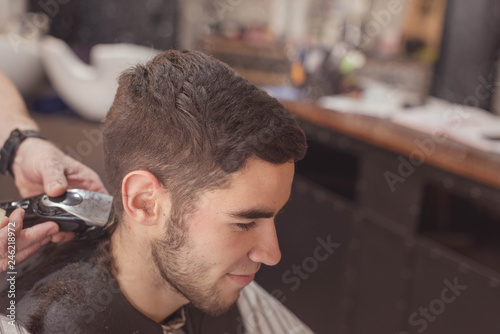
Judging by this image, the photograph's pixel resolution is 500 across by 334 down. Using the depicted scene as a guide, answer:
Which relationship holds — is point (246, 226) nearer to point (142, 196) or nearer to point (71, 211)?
point (142, 196)

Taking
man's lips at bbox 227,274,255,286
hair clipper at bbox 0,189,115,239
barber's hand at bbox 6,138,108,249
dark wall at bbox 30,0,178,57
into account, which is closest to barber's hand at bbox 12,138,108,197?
barber's hand at bbox 6,138,108,249

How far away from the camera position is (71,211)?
1.11m

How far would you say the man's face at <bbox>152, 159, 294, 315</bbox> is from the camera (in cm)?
100

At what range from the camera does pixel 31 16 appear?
405cm

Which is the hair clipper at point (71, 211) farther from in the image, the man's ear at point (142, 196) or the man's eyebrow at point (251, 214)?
the man's eyebrow at point (251, 214)

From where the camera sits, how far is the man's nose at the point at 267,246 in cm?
105

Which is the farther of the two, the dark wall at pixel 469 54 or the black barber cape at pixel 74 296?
the dark wall at pixel 469 54

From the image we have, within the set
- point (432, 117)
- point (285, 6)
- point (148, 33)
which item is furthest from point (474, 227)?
point (148, 33)

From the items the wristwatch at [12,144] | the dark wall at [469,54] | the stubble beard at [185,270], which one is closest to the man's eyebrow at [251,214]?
the stubble beard at [185,270]

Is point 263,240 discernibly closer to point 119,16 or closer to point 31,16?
point 31,16

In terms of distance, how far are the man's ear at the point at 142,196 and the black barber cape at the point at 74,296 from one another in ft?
0.53

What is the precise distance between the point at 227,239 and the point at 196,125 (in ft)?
0.74

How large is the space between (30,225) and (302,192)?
5.66 feet

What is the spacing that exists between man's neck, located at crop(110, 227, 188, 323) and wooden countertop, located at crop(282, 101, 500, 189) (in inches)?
46.8
